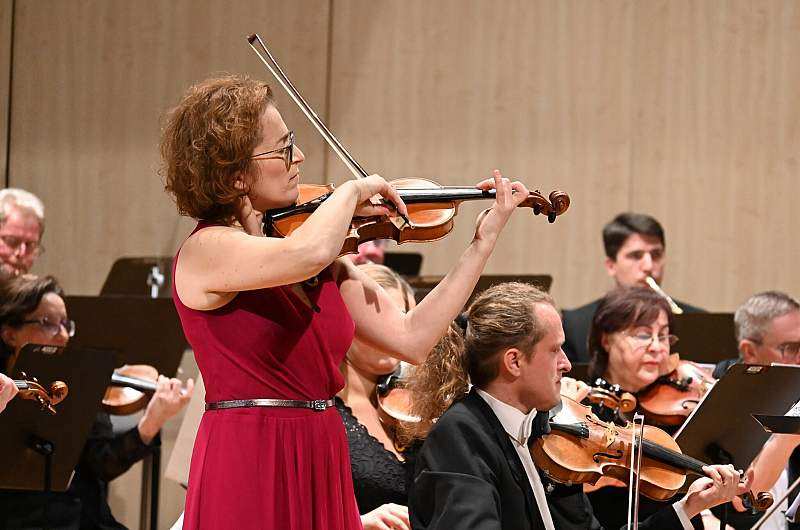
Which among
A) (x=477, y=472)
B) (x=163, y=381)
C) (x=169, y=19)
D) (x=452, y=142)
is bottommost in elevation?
(x=163, y=381)

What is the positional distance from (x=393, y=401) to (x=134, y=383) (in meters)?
1.11

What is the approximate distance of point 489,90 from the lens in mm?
5984

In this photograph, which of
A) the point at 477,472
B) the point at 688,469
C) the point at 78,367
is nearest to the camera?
the point at 477,472

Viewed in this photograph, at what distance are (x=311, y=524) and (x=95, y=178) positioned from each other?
16.1 ft

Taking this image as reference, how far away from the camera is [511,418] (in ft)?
7.13

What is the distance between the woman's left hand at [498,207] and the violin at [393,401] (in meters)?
0.93

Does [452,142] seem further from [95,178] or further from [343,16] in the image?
[95,178]

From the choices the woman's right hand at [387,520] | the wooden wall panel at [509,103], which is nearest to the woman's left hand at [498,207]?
the woman's right hand at [387,520]

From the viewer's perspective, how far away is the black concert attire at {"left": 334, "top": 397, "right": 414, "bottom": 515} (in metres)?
2.57

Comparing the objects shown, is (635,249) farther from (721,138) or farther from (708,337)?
(721,138)

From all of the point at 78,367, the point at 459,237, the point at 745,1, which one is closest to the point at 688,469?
the point at 78,367

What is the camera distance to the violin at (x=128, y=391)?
348cm

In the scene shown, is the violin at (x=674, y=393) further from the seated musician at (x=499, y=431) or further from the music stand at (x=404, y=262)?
the music stand at (x=404, y=262)

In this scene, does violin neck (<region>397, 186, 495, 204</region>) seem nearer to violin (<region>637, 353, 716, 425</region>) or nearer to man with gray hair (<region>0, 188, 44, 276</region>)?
violin (<region>637, 353, 716, 425</region>)
